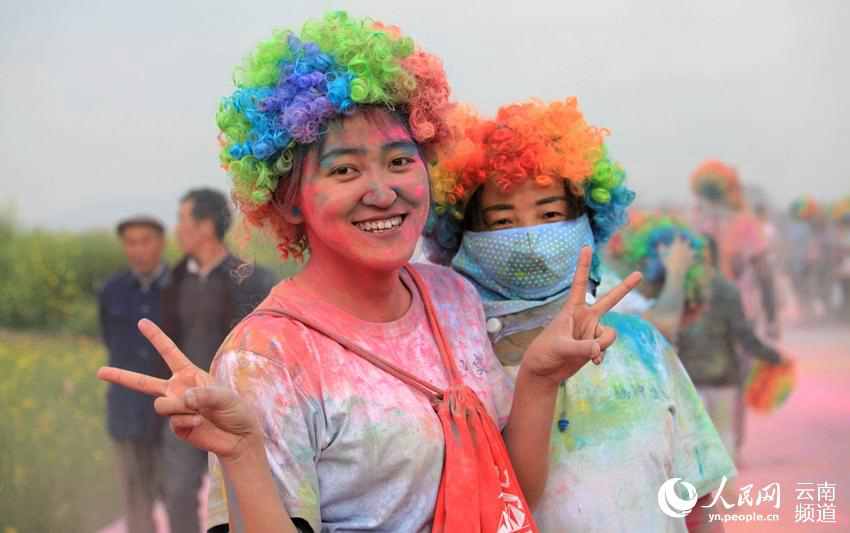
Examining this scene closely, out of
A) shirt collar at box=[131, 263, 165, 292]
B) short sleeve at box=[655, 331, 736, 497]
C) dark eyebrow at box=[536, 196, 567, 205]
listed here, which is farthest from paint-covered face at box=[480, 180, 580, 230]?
shirt collar at box=[131, 263, 165, 292]

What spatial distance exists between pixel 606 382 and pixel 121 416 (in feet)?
10.4

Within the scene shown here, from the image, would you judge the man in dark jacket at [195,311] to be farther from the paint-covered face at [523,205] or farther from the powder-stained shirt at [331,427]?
the powder-stained shirt at [331,427]

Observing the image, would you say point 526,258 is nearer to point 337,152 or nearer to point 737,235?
point 337,152

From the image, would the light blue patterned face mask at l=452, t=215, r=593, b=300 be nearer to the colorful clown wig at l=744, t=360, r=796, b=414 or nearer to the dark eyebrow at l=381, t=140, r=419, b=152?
the dark eyebrow at l=381, t=140, r=419, b=152

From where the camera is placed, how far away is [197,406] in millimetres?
1779

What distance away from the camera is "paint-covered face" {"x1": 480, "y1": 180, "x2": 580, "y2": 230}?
101 inches

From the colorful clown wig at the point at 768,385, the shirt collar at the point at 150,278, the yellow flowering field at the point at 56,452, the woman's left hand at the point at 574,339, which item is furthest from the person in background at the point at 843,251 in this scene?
the woman's left hand at the point at 574,339

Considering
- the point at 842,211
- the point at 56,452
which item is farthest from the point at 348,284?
the point at 842,211

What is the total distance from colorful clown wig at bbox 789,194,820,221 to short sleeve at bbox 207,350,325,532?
4.78 m

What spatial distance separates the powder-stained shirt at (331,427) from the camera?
1960 mm

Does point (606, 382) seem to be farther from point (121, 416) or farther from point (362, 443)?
point (121, 416)

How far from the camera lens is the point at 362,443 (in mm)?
2006

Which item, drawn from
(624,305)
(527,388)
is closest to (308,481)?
(527,388)

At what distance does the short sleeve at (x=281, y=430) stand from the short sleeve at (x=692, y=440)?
0.92 meters
